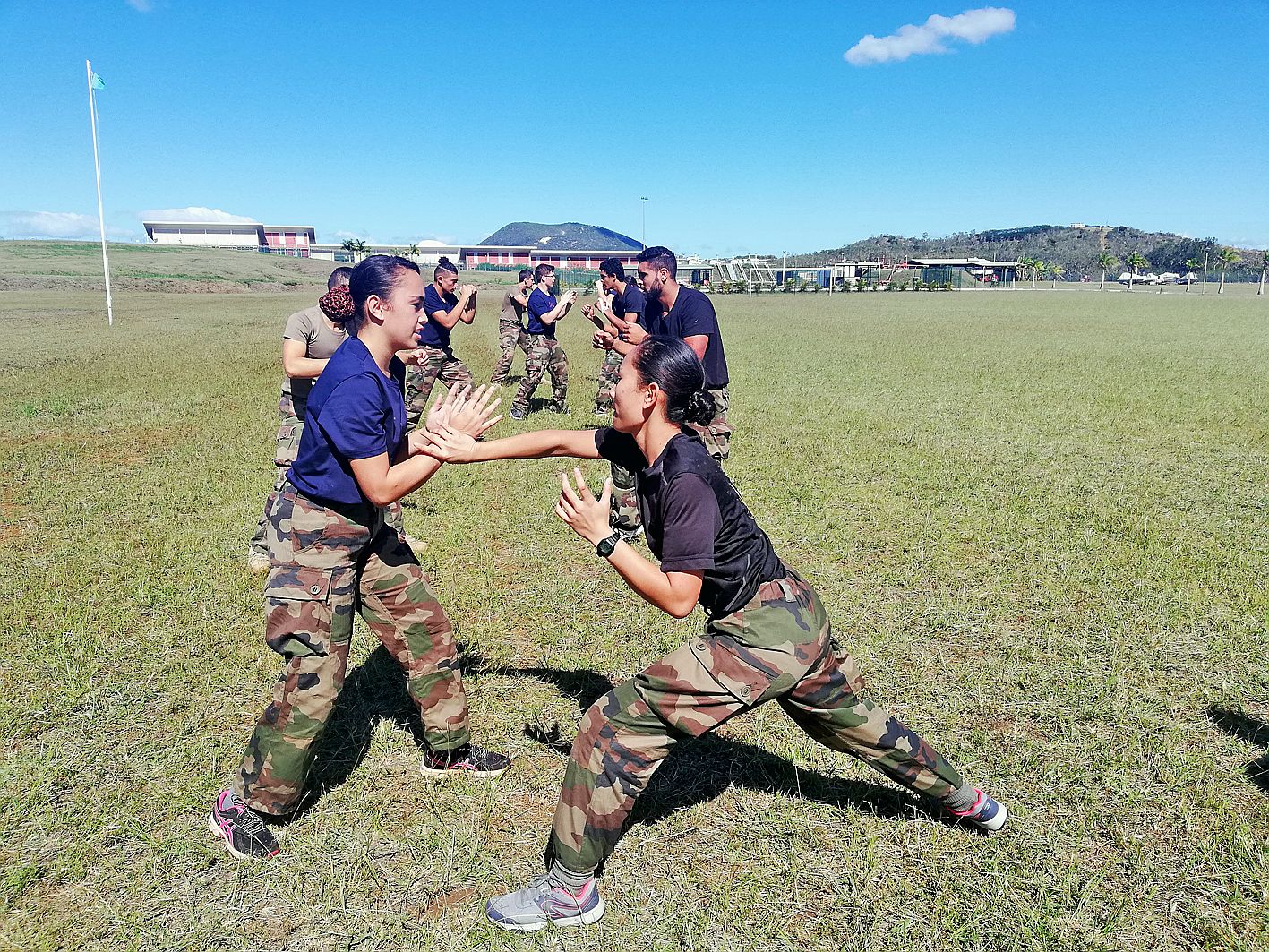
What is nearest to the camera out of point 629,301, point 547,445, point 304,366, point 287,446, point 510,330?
point 547,445

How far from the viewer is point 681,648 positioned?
3.06m

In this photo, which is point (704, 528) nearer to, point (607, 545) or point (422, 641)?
point (607, 545)

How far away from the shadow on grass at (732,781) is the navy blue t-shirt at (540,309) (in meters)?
9.64

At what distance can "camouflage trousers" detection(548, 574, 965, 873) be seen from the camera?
117 inches

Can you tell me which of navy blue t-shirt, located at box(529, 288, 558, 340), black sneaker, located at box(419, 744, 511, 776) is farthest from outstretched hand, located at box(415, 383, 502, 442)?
navy blue t-shirt, located at box(529, 288, 558, 340)

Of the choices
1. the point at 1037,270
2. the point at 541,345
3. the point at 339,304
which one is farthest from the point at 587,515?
the point at 1037,270

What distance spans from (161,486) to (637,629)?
632 cm

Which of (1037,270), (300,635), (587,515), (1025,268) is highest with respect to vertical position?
(1025,268)

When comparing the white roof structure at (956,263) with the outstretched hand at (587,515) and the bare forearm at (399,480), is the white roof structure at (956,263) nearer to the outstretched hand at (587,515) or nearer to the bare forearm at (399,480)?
the bare forearm at (399,480)

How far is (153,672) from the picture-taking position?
4.96m

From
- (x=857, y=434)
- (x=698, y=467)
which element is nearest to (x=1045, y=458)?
(x=857, y=434)

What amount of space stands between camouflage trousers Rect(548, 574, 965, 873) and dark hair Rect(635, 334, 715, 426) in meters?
0.77

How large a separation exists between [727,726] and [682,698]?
1716mm

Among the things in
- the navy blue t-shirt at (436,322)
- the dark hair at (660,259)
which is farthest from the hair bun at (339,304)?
the navy blue t-shirt at (436,322)
